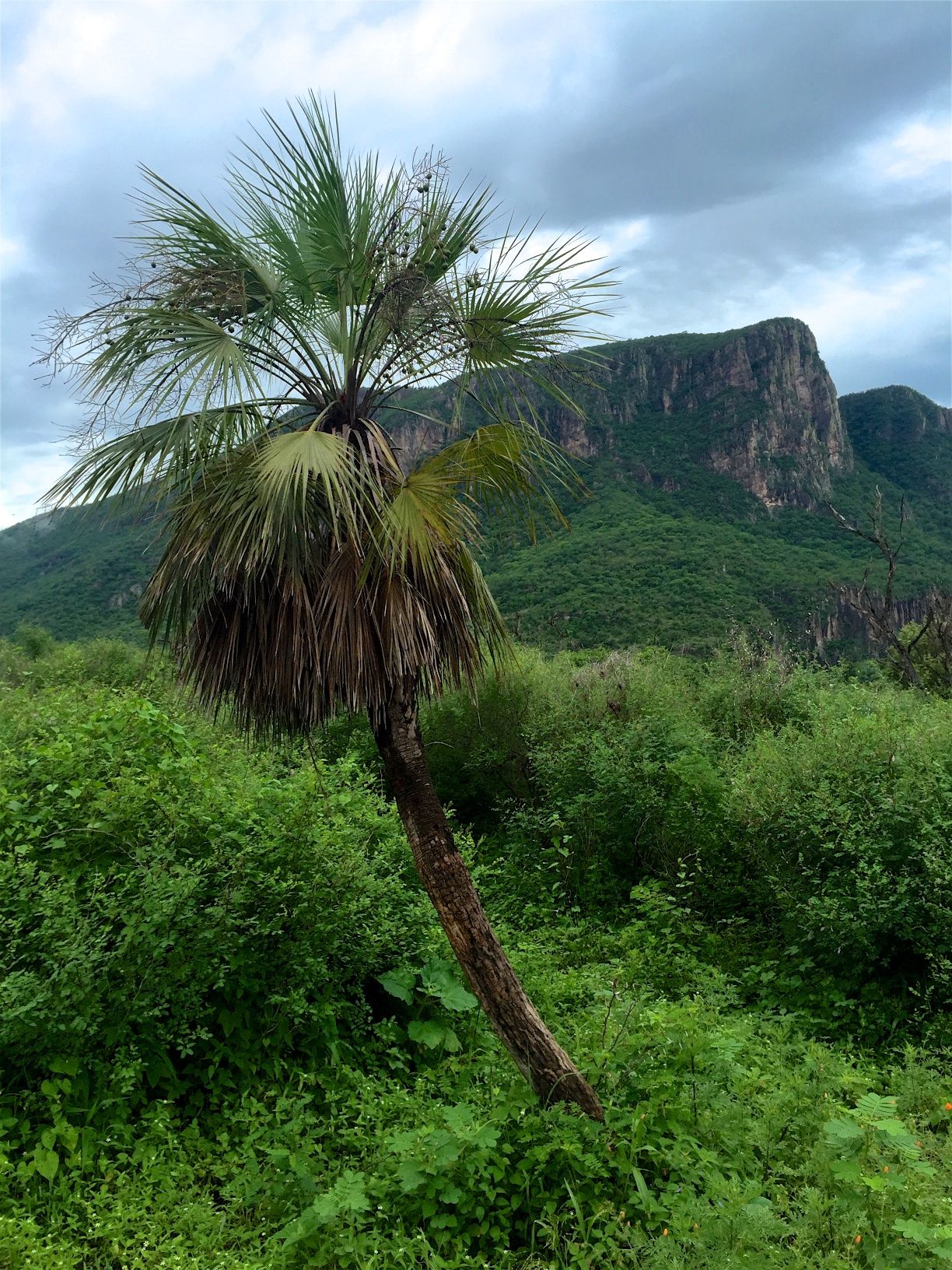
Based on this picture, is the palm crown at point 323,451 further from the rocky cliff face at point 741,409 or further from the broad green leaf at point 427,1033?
the rocky cliff face at point 741,409

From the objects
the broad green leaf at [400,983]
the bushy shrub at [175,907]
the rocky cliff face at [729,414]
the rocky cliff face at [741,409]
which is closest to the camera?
the bushy shrub at [175,907]

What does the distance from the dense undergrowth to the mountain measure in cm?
277

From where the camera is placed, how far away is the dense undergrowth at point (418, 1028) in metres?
4.06

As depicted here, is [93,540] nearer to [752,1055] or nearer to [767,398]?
[752,1055]

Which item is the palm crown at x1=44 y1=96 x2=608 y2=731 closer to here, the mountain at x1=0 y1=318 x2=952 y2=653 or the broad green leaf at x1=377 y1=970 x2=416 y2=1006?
the mountain at x1=0 y1=318 x2=952 y2=653

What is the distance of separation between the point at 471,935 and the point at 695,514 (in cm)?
6024

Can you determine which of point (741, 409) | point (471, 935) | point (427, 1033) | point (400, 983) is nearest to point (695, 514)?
point (741, 409)

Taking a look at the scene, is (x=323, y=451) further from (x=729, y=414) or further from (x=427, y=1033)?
(x=729, y=414)

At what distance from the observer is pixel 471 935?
4527mm

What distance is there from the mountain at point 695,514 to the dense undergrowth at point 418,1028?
109 inches

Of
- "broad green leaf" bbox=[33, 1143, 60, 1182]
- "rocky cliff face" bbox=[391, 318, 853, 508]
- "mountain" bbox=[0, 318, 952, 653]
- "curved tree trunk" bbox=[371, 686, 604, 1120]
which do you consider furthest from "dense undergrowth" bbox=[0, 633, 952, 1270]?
"rocky cliff face" bbox=[391, 318, 853, 508]

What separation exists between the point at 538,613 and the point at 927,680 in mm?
18674

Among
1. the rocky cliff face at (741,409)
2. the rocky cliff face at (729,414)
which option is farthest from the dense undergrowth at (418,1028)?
the rocky cliff face at (741,409)

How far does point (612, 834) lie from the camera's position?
11570 millimetres
